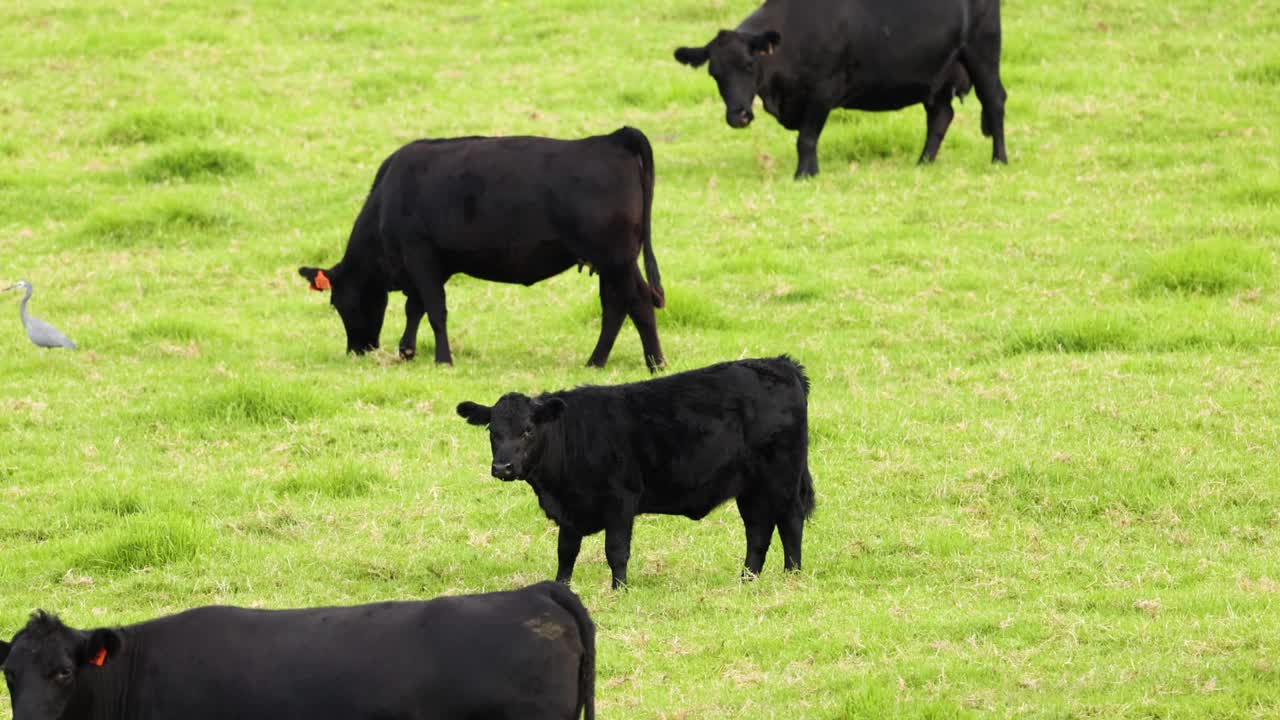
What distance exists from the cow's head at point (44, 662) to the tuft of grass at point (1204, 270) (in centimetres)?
1268

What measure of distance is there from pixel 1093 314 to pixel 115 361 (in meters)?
8.78

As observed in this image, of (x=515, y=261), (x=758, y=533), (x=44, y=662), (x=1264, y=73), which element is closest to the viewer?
(x=44, y=662)

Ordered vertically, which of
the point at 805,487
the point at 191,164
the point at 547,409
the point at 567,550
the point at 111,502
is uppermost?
the point at 547,409

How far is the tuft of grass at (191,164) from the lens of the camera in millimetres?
22734

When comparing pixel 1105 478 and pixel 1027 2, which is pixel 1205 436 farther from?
pixel 1027 2

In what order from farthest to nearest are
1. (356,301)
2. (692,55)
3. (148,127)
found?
(148,127) → (692,55) → (356,301)

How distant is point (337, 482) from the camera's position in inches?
511

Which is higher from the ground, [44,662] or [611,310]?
[44,662]

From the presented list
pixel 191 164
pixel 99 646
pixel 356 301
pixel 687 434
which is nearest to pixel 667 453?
pixel 687 434

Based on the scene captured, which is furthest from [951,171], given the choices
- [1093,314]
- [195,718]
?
[195,718]

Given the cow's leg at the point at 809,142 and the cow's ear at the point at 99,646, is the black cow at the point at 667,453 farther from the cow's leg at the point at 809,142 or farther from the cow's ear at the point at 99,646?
the cow's leg at the point at 809,142

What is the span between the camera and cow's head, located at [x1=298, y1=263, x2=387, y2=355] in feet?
56.4

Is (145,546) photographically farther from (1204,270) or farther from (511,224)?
(1204,270)

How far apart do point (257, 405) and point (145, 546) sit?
3.21m
